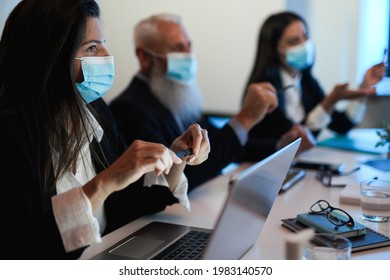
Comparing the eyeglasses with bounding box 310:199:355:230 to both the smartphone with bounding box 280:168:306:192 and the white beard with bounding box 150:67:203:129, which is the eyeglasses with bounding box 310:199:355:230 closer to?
the smartphone with bounding box 280:168:306:192

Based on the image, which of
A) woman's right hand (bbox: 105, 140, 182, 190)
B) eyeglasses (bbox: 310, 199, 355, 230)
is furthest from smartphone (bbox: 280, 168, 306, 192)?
woman's right hand (bbox: 105, 140, 182, 190)

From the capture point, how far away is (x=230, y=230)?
84 cm

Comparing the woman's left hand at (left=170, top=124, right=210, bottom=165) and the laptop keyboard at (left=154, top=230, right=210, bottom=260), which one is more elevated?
the woman's left hand at (left=170, top=124, right=210, bottom=165)

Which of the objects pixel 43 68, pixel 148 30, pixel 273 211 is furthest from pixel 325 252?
pixel 148 30

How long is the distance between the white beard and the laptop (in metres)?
0.78

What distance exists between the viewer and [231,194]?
721mm

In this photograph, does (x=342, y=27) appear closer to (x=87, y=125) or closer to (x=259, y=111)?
(x=259, y=111)

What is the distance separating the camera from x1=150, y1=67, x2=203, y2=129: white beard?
1969 millimetres

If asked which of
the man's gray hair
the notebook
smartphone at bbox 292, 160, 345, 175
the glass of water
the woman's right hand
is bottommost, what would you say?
smartphone at bbox 292, 160, 345, 175

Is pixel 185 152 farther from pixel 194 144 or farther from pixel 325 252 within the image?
pixel 325 252

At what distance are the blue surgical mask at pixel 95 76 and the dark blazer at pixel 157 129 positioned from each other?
0.29 m

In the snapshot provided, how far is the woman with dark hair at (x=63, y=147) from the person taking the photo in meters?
0.92

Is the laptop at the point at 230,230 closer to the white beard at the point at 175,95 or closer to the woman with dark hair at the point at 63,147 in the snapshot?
the woman with dark hair at the point at 63,147
